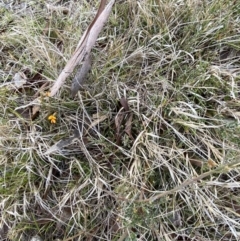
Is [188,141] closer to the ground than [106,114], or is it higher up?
closer to the ground

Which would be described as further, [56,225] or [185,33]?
[185,33]

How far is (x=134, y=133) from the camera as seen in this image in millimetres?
1425

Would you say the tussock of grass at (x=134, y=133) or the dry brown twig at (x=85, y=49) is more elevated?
the dry brown twig at (x=85, y=49)

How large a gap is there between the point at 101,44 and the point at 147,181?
58 cm

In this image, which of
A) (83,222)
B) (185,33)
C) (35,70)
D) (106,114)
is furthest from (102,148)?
(185,33)

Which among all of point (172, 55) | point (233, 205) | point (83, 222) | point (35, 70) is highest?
point (35, 70)

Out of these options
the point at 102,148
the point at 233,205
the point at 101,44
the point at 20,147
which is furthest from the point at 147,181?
the point at 101,44

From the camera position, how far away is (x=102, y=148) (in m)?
1.40

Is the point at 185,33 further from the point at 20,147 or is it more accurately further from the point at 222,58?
the point at 20,147

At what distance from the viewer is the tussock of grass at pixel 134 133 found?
1.34m

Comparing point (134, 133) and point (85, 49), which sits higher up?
point (85, 49)

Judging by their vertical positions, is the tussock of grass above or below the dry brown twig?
below

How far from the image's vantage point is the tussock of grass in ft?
4.39

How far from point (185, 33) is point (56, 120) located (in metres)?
0.60
